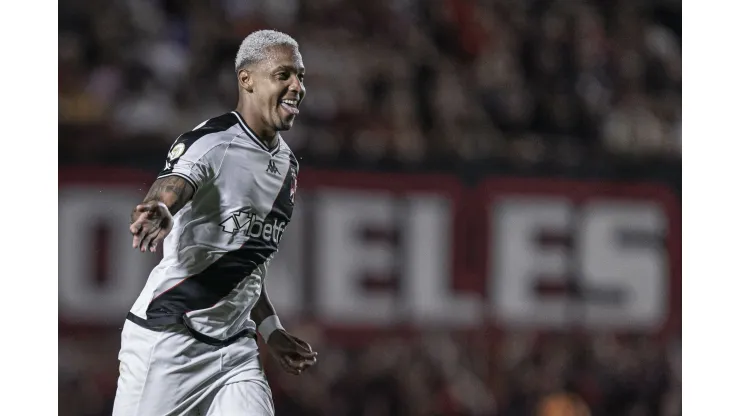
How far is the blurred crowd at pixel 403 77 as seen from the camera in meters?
9.43

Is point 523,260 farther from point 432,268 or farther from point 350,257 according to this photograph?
point 350,257

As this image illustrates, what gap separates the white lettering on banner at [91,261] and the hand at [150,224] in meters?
5.33

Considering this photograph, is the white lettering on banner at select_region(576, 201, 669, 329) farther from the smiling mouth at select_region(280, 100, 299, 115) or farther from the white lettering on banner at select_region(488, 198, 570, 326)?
the smiling mouth at select_region(280, 100, 299, 115)

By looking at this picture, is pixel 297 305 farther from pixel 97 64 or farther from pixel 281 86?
pixel 281 86

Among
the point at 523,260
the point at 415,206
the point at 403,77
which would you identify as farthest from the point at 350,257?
the point at 403,77

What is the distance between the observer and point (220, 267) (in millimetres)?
4391

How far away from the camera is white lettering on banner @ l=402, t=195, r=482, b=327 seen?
10.1 metres

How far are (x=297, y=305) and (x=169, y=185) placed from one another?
5.74m

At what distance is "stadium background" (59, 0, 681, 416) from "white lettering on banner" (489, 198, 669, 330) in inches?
0.8

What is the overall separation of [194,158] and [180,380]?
2.98ft

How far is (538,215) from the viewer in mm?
10625

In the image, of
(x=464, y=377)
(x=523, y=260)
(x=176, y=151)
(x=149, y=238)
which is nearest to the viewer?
(x=149, y=238)

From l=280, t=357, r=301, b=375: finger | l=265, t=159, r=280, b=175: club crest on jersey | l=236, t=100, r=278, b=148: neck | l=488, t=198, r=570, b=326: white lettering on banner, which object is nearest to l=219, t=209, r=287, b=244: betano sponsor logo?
l=265, t=159, r=280, b=175: club crest on jersey

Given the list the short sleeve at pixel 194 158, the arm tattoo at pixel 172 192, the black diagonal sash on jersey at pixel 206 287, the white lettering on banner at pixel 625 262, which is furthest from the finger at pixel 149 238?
the white lettering on banner at pixel 625 262
